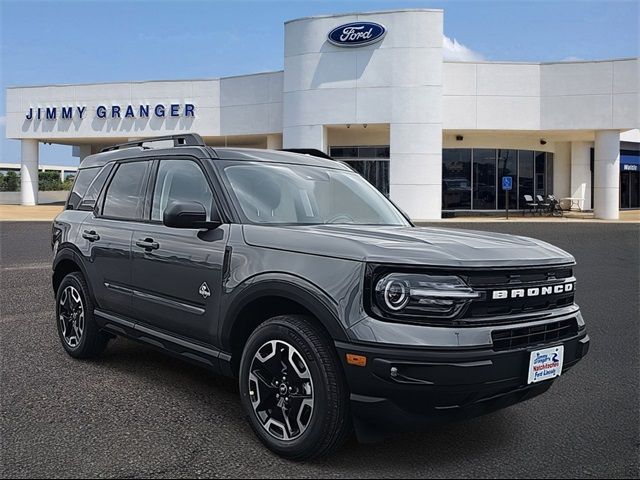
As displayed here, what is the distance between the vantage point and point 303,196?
15.4 ft

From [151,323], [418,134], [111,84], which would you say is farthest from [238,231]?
[111,84]

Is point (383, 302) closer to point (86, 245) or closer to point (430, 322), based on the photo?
point (430, 322)

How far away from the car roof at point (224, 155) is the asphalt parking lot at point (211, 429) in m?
1.82

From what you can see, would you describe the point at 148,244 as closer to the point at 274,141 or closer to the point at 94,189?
the point at 94,189

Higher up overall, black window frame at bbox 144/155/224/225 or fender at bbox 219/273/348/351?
black window frame at bbox 144/155/224/225

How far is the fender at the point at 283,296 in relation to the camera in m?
3.38

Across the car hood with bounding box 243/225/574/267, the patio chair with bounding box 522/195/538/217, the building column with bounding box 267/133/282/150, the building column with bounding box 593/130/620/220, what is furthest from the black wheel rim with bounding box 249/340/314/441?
the patio chair with bounding box 522/195/538/217

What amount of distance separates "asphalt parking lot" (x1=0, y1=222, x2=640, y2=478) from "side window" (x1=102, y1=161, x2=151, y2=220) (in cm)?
137

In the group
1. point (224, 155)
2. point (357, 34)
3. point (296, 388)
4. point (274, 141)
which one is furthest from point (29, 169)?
point (296, 388)

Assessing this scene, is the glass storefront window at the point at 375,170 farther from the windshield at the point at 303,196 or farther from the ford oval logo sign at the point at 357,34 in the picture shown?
the windshield at the point at 303,196

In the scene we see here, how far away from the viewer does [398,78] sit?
26172 mm

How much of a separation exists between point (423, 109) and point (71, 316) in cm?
2239

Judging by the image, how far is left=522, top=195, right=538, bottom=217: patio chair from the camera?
31.0m

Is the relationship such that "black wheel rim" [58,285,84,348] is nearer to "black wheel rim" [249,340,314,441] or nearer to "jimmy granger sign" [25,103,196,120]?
"black wheel rim" [249,340,314,441]
